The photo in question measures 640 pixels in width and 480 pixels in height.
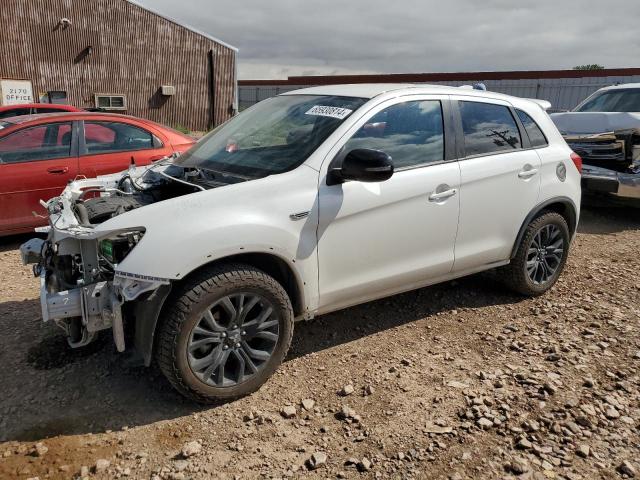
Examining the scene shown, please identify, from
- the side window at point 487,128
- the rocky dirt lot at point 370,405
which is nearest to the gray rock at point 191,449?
the rocky dirt lot at point 370,405

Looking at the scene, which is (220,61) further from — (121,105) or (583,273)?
(583,273)

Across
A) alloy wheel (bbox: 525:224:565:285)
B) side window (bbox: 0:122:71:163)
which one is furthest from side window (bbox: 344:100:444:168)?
side window (bbox: 0:122:71:163)

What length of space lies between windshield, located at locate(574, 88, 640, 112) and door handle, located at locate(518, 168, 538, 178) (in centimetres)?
531

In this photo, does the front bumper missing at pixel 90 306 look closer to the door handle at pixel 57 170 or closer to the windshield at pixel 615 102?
the door handle at pixel 57 170

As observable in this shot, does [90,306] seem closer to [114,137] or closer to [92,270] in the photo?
[92,270]

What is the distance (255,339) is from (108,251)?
0.98m

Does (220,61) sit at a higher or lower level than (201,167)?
higher

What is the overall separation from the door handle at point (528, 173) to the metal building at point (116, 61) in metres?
20.1

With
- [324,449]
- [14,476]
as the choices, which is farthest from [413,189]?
[14,476]

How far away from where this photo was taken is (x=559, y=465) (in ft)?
8.95

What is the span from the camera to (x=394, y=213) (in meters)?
3.52

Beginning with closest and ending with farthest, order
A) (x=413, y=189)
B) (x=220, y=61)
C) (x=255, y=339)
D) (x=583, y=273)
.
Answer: (x=255, y=339) < (x=413, y=189) < (x=583, y=273) < (x=220, y=61)

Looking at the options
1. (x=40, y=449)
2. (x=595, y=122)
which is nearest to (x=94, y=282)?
(x=40, y=449)

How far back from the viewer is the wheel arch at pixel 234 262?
2.85 meters
